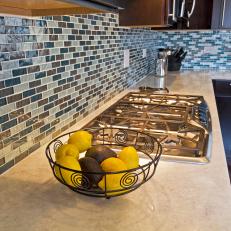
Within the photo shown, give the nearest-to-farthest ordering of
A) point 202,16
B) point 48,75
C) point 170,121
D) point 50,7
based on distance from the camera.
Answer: point 50,7, point 48,75, point 170,121, point 202,16

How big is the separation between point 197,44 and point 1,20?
276 cm

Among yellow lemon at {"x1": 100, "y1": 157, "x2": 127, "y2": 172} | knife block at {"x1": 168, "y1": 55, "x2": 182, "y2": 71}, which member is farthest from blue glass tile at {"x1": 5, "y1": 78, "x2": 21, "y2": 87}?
knife block at {"x1": 168, "y1": 55, "x2": 182, "y2": 71}

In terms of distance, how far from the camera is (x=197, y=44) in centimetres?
311

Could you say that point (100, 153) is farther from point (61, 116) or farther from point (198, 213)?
point (61, 116)

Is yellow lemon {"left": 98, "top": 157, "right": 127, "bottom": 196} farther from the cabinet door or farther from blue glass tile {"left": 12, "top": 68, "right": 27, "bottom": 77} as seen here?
the cabinet door

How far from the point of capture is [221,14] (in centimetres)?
257

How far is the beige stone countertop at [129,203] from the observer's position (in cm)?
56

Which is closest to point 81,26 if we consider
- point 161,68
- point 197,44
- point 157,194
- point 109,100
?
point 109,100

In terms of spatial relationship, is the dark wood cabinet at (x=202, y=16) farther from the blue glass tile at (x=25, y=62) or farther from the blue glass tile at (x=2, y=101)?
the blue glass tile at (x=2, y=101)

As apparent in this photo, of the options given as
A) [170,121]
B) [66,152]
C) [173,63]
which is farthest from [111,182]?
[173,63]

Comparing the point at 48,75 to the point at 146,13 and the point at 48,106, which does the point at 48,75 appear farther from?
the point at 146,13

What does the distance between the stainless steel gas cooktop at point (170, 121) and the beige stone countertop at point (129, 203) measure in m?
0.09

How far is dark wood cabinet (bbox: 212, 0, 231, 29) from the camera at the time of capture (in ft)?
8.35

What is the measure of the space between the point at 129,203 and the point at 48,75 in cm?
54
